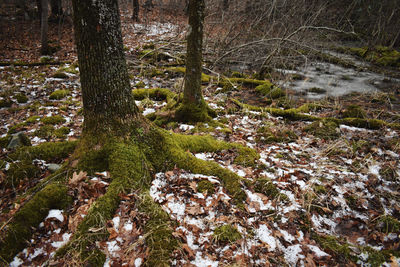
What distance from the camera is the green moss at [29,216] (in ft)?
5.98

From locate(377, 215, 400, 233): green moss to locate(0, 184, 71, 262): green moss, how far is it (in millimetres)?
3783

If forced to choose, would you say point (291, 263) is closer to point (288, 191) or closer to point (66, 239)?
point (288, 191)

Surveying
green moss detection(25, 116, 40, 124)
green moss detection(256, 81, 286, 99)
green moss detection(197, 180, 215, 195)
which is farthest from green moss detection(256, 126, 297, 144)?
green moss detection(25, 116, 40, 124)

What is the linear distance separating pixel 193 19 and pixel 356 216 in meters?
4.05

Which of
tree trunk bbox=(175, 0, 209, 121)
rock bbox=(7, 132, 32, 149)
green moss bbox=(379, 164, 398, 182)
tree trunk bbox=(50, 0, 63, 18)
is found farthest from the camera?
tree trunk bbox=(50, 0, 63, 18)

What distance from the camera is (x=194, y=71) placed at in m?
4.11

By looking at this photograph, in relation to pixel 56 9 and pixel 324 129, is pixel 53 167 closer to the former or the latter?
pixel 324 129

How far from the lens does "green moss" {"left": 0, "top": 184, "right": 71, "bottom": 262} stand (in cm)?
182

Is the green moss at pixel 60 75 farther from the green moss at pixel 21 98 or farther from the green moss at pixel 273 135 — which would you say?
the green moss at pixel 273 135

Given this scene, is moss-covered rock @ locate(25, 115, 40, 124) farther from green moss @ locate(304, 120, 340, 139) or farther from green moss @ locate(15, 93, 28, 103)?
green moss @ locate(304, 120, 340, 139)

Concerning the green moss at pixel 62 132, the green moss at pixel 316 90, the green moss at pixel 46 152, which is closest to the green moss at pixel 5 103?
the green moss at pixel 62 132

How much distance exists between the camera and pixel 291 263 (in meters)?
1.99

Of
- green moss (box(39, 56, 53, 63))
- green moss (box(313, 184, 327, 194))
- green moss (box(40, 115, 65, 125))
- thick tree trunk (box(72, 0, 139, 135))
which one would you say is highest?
thick tree trunk (box(72, 0, 139, 135))

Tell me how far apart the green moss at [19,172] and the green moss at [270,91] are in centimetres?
634
